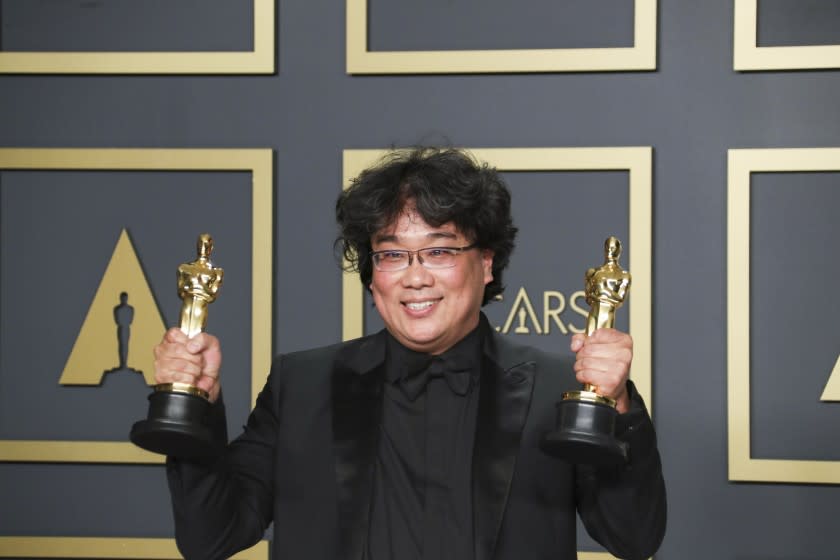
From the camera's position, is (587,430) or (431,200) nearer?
(587,430)

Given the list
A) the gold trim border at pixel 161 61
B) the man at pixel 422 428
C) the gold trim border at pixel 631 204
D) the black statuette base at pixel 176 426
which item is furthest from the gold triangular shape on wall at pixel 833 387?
the black statuette base at pixel 176 426

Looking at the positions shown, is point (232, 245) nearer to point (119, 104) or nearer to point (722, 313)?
point (119, 104)

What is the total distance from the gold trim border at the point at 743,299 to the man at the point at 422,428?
847 mm

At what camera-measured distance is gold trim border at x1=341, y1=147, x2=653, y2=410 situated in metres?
2.40

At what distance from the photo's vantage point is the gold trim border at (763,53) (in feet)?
7.82

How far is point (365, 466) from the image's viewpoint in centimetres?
153

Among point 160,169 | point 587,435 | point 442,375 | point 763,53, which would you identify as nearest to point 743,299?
point 763,53

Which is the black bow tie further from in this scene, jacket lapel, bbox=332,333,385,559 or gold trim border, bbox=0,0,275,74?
gold trim border, bbox=0,0,275,74

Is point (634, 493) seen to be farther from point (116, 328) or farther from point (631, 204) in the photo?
point (116, 328)

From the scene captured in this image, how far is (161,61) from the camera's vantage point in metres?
2.52

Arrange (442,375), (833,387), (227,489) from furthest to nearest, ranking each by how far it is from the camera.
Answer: (833,387) < (442,375) < (227,489)

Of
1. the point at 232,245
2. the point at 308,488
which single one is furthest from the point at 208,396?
the point at 232,245

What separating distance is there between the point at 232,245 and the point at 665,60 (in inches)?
39.6

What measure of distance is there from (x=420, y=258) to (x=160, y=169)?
1146 millimetres
